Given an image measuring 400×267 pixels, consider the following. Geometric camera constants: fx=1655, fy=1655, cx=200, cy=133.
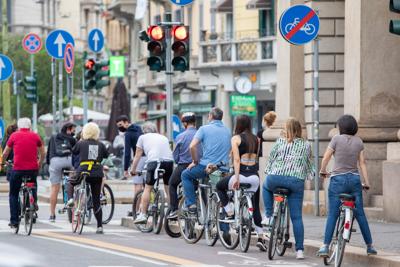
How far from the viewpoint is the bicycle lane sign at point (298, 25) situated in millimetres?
23719

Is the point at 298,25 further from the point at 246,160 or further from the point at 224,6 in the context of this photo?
the point at 224,6

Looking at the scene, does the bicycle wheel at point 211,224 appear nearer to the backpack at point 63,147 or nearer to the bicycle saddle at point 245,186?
the bicycle saddle at point 245,186

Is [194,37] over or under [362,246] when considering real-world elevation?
over

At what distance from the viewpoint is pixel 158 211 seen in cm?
2391

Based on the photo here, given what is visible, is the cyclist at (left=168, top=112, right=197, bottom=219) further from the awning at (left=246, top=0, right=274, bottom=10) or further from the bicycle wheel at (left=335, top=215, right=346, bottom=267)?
the awning at (left=246, top=0, right=274, bottom=10)

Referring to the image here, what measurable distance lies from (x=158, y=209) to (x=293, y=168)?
506cm

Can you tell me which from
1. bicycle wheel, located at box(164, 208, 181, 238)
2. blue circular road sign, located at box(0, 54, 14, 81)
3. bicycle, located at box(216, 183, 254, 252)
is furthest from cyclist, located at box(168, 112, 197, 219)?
blue circular road sign, located at box(0, 54, 14, 81)

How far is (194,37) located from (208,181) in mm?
42946

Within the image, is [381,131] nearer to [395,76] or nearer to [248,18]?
[395,76]

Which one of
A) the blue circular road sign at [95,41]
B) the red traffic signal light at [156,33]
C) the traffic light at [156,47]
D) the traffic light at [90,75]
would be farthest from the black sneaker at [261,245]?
the blue circular road sign at [95,41]

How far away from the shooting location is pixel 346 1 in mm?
26812

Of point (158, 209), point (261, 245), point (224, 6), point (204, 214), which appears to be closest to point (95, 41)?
point (224, 6)

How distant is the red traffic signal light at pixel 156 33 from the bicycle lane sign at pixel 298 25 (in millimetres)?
2696

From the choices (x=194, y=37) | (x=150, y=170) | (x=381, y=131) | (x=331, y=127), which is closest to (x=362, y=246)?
(x=150, y=170)
